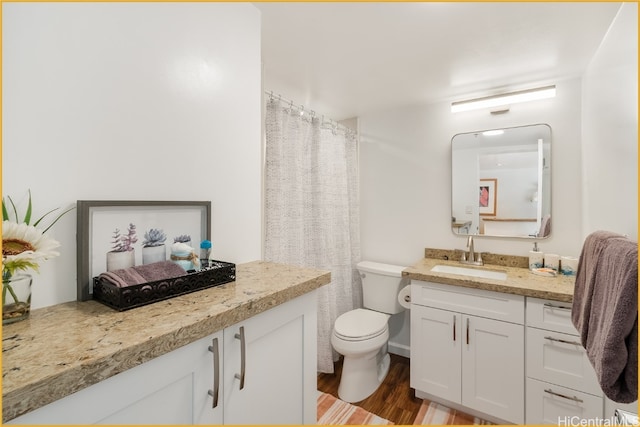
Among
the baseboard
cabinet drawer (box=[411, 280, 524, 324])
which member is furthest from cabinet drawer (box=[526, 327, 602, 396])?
the baseboard

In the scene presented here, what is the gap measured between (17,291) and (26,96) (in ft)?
1.58

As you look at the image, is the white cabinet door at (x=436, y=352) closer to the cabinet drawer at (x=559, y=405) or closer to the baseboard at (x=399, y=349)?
the cabinet drawer at (x=559, y=405)

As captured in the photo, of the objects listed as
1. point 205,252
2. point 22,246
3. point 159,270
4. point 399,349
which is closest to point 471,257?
point 399,349

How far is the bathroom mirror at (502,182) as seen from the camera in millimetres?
2123

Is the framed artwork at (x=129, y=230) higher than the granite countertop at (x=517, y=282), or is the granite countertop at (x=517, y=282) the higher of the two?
the framed artwork at (x=129, y=230)

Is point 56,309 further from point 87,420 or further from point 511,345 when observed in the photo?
point 511,345

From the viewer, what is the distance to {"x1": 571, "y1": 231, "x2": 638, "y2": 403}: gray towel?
73cm

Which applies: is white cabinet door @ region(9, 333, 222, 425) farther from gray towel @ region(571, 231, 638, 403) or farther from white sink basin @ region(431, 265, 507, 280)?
white sink basin @ region(431, 265, 507, 280)

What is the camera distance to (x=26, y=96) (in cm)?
71

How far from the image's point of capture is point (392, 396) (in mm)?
2102

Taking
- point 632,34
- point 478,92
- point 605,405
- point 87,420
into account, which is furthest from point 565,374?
point 87,420

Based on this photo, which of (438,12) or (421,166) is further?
(421,166)

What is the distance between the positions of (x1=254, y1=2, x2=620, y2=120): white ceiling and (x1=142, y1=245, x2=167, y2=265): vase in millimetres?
1197

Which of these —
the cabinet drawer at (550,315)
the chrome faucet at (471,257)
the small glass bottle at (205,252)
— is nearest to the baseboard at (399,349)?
the chrome faucet at (471,257)
